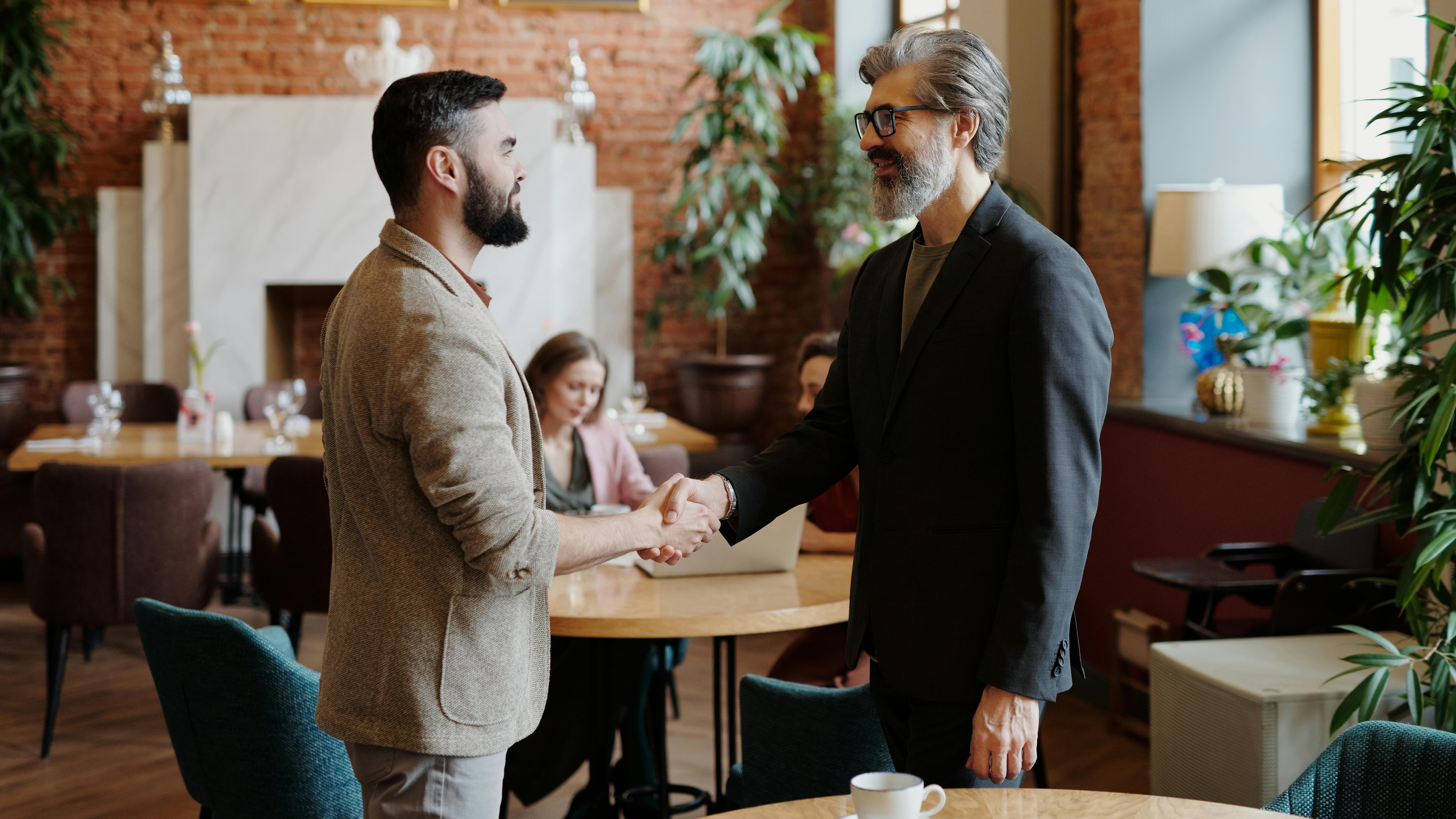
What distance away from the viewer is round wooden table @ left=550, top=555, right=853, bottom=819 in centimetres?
242

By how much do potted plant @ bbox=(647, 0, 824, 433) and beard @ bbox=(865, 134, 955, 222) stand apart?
5.36 metres

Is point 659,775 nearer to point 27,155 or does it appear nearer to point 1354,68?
point 1354,68

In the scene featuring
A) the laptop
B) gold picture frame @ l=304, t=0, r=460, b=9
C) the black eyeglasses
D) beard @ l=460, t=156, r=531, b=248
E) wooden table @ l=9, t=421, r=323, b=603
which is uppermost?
gold picture frame @ l=304, t=0, r=460, b=9

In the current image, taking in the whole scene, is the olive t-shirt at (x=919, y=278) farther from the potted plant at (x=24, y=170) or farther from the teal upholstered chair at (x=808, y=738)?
the potted plant at (x=24, y=170)

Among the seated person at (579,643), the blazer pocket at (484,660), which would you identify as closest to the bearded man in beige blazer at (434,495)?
the blazer pocket at (484,660)

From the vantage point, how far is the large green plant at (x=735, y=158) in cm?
712

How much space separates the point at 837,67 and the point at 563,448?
4676mm

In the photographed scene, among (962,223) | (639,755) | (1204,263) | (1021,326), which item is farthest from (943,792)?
(1204,263)

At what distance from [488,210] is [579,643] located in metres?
1.68

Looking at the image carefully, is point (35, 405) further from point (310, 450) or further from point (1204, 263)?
point (1204, 263)

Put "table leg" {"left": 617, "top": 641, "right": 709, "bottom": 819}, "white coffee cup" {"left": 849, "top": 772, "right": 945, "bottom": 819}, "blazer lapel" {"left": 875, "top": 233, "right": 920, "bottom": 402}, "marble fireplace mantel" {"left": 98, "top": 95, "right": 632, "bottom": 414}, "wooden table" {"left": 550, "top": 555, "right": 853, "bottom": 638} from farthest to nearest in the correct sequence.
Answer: "marble fireplace mantel" {"left": 98, "top": 95, "right": 632, "bottom": 414} → "table leg" {"left": 617, "top": 641, "right": 709, "bottom": 819} → "wooden table" {"left": 550, "top": 555, "right": 853, "bottom": 638} → "blazer lapel" {"left": 875, "top": 233, "right": 920, "bottom": 402} → "white coffee cup" {"left": 849, "top": 772, "right": 945, "bottom": 819}

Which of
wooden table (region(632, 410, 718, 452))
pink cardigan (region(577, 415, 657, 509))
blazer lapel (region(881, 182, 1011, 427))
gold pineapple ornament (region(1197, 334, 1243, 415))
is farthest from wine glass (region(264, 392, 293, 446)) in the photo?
blazer lapel (region(881, 182, 1011, 427))

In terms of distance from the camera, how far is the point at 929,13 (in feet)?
23.6

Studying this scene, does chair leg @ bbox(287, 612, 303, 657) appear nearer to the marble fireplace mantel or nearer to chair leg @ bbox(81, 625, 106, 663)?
chair leg @ bbox(81, 625, 106, 663)
